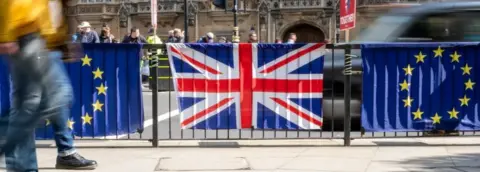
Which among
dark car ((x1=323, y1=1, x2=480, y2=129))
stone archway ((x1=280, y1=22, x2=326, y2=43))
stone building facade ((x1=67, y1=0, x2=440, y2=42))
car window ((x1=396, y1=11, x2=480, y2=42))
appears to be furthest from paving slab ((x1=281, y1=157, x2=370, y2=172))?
stone archway ((x1=280, y1=22, x2=326, y2=43))

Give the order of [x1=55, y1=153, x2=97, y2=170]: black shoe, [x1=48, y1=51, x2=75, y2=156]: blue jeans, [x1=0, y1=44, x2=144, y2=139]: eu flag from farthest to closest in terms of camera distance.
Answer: [x1=0, y1=44, x2=144, y2=139]: eu flag < [x1=55, y1=153, x2=97, y2=170]: black shoe < [x1=48, y1=51, x2=75, y2=156]: blue jeans

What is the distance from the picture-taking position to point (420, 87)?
7664mm

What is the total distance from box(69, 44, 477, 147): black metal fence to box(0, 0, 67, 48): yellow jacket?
249 cm

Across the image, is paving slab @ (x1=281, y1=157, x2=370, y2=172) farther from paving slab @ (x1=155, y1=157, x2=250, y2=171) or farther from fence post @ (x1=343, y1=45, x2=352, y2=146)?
fence post @ (x1=343, y1=45, x2=352, y2=146)

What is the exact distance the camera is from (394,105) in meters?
7.68

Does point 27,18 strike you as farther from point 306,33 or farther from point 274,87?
point 306,33

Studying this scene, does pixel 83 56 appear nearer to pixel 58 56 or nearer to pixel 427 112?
pixel 58 56

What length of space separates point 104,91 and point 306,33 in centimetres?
2845

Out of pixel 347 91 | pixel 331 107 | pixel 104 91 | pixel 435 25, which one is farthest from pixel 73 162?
pixel 435 25

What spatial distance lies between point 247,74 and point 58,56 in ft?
9.44

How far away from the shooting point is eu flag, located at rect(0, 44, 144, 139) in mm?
7254

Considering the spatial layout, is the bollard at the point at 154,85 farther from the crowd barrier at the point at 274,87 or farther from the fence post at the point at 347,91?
the fence post at the point at 347,91

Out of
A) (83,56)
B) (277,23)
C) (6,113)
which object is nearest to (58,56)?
(6,113)

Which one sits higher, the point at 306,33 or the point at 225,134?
the point at 306,33
